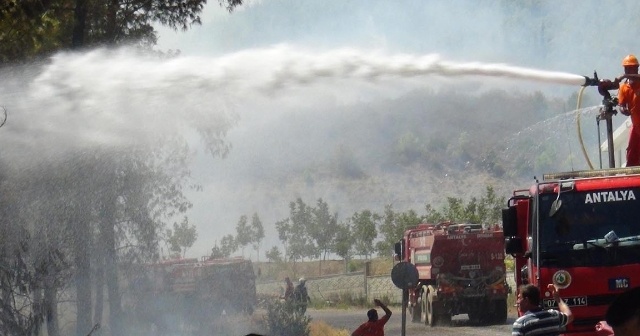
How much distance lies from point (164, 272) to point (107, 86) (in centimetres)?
740

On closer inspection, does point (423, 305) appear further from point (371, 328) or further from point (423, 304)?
point (371, 328)

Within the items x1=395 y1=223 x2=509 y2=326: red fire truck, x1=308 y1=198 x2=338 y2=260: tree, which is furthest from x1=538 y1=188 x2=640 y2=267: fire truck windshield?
x1=308 y1=198 x2=338 y2=260: tree

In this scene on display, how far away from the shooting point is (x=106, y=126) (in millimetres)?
15922

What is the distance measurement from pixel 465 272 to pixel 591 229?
16.0 metres

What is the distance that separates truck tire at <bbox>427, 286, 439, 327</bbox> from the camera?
2692 centimetres

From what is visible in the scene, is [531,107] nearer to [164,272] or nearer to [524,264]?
Result: [164,272]

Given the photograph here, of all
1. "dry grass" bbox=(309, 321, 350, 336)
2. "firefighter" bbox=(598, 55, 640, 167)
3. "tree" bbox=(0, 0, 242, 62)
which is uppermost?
"tree" bbox=(0, 0, 242, 62)

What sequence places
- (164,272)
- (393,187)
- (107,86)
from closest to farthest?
(107,86) < (164,272) < (393,187)

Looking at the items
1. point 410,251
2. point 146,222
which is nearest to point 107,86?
point 146,222

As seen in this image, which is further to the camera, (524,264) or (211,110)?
(211,110)

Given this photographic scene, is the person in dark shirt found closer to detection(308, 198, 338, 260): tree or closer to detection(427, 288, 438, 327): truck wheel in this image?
detection(427, 288, 438, 327): truck wheel

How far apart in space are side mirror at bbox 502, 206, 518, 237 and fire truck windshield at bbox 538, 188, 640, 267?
52 centimetres

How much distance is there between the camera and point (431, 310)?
27.0m

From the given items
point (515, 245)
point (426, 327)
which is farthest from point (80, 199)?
point (426, 327)
